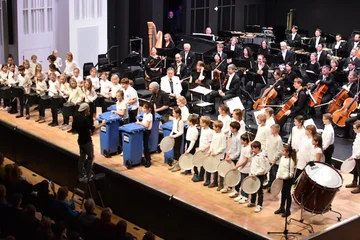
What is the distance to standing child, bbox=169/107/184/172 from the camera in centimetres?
1203

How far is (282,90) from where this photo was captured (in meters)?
14.5

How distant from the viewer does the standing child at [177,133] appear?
1203 cm

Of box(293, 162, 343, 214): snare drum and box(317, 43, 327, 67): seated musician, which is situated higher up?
box(317, 43, 327, 67): seated musician

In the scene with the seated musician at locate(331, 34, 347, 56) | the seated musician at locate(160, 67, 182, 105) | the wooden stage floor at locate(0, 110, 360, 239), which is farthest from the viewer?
the seated musician at locate(331, 34, 347, 56)

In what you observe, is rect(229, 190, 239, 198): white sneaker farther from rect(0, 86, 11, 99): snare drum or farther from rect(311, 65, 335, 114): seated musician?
rect(0, 86, 11, 99): snare drum

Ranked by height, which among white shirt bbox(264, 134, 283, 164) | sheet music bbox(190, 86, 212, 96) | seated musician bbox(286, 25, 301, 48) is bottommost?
white shirt bbox(264, 134, 283, 164)

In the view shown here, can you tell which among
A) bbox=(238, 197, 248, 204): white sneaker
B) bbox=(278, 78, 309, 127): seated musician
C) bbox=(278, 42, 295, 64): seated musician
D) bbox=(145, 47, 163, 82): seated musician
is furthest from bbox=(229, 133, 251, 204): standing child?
bbox=(278, 42, 295, 64): seated musician

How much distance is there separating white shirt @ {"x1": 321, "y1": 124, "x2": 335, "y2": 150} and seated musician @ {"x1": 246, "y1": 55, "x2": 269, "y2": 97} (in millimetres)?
3819

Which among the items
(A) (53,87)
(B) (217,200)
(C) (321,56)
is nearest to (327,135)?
(B) (217,200)

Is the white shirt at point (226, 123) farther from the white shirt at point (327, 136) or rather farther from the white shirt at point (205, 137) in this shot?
the white shirt at point (327, 136)

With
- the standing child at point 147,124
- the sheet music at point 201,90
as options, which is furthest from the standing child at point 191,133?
the sheet music at point 201,90

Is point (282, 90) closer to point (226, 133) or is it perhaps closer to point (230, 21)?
point (226, 133)

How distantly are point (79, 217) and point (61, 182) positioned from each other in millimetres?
3893

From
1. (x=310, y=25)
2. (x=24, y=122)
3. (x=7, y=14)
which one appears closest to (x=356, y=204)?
(x=24, y=122)
